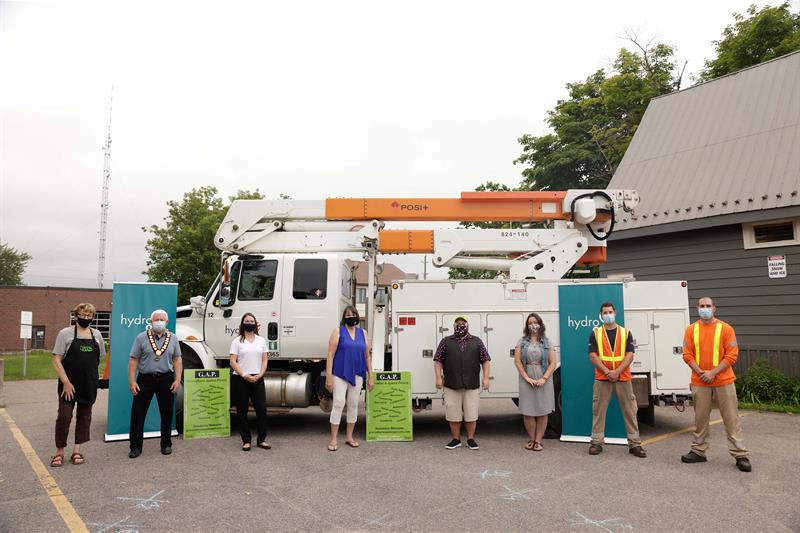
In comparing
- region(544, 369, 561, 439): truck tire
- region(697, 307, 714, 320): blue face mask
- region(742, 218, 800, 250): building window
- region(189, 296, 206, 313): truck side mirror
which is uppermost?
region(742, 218, 800, 250): building window

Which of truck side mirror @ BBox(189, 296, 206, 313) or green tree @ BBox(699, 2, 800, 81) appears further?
green tree @ BBox(699, 2, 800, 81)

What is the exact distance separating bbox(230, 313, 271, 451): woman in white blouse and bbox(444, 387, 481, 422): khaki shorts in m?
2.49

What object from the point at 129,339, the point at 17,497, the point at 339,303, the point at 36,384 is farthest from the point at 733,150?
the point at 36,384

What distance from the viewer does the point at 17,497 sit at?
17.6 ft

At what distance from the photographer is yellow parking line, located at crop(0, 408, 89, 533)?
4.70 m

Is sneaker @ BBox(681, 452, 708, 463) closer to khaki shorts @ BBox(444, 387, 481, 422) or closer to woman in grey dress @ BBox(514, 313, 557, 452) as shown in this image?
woman in grey dress @ BBox(514, 313, 557, 452)

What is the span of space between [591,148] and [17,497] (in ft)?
80.1

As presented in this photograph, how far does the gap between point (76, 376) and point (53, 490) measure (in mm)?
1540

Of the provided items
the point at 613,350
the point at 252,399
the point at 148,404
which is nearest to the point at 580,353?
the point at 613,350

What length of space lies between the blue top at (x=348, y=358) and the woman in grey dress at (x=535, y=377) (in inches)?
84.6

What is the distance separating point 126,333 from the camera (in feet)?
27.8

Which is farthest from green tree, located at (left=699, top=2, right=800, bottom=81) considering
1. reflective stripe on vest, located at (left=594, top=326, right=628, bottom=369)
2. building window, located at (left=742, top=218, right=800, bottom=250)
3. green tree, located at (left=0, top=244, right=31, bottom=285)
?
green tree, located at (left=0, top=244, right=31, bottom=285)

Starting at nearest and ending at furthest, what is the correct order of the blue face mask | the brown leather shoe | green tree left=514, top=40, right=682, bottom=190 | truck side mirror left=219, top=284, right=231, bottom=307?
the blue face mask < the brown leather shoe < truck side mirror left=219, top=284, right=231, bottom=307 < green tree left=514, top=40, right=682, bottom=190

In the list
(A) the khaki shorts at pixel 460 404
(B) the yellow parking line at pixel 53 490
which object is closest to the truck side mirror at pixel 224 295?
(B) the yellow parking line at pixel 53 490
